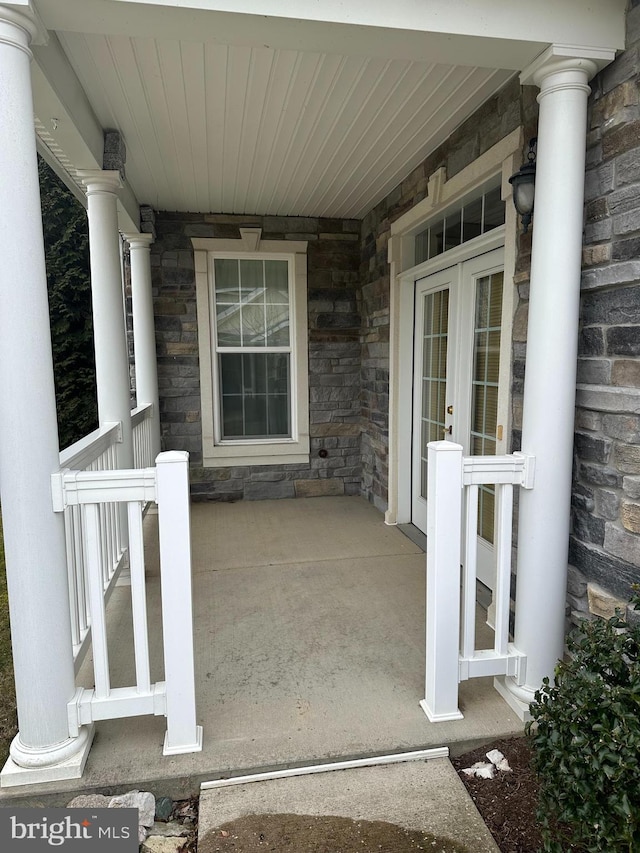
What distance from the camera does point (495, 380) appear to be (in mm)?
3055

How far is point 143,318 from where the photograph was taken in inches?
187

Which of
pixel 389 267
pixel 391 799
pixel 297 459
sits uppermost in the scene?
pixel 389 267

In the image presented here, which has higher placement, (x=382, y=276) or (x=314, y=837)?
(x=382, y=276)

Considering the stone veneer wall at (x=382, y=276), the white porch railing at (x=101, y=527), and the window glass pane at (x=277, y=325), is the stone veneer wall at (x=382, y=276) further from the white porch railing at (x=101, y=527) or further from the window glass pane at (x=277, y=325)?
the white porch railing at (x=101, y=527)

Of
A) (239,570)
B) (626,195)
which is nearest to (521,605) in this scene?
(626,195)

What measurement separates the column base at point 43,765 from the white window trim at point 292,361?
347cm

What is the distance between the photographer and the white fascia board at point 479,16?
1759 millimetres

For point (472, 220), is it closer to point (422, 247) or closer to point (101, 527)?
point (422, 247)

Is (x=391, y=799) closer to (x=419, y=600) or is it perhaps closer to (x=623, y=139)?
(x=419, y=600)

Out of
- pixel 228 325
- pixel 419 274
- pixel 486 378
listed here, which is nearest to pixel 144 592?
pixel 486 378

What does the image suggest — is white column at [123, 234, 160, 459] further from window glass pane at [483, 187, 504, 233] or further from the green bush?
the green bush

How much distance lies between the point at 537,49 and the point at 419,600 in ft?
8.63

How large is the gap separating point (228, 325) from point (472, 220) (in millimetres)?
2700

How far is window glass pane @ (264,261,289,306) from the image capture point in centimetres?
525
